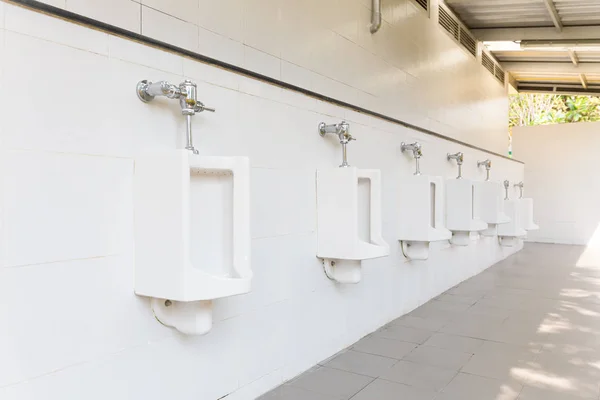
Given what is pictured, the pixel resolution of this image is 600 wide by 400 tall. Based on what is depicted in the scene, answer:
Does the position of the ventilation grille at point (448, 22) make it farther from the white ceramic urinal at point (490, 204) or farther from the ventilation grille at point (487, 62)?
the white ceramic urinal at point (490, 204)

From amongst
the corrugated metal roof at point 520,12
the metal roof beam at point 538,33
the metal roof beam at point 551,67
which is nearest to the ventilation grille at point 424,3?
the corrugated metal roof at point 520,12

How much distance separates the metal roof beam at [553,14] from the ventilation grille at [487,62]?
954mm

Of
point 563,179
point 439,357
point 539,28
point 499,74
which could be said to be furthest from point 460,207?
point 563,179

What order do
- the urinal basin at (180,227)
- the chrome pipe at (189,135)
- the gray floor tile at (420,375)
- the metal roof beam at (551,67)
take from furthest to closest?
the metal roof beam at (551,67) < the gray floor tile at (420,375) < the chrome pipe at (189,135) < the urinal basin at (180,227)

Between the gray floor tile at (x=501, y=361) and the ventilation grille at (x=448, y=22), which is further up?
the ventilation grille at (x=448, y=22)

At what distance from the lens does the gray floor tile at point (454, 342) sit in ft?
8.73

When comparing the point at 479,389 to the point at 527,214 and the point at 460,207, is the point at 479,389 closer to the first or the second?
the point at 460,207

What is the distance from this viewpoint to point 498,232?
548 centimetres

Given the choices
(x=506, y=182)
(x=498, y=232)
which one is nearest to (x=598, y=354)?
(x=498, y=232)

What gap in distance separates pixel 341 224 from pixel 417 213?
40.6 inches

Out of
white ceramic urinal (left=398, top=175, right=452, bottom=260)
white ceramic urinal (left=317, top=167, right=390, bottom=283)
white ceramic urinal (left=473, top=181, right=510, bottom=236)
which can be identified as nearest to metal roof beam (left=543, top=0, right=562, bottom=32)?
white ceramic urinal (left=473, top=181, right=510, bottom=236)

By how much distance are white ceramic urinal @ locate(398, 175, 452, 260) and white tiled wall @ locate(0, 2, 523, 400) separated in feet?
3.38

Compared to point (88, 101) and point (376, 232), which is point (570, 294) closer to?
point (376, 232)

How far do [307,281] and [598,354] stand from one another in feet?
5.12
